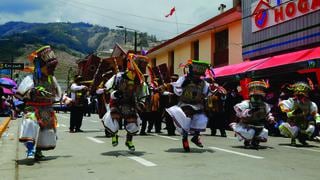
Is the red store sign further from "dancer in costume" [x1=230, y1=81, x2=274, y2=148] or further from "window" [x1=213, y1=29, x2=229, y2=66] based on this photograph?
"dancer in costume" [x1=230, y1=81, x2=274, y2=148]

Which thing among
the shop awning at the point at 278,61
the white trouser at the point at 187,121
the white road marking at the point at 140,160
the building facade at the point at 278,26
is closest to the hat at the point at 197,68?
the white trouser at the point at 187,121

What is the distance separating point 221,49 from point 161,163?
20.4m

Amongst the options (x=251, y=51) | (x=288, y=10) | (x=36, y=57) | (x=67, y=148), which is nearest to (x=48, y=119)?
(x=36, y=57)

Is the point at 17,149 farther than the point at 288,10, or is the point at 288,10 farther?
the point at 288,10

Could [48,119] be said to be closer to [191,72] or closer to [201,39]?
[191,72]

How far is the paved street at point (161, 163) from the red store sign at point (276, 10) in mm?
9203

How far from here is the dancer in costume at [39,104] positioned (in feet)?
28.7

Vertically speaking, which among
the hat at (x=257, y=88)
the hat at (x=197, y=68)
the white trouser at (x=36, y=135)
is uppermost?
the hat at (x=197, y=68)

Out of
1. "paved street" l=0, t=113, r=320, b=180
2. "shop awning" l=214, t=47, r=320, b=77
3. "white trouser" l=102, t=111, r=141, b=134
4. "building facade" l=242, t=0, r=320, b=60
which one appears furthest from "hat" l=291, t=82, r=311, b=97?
"building facade" l=242, t=0, r=320, b=60

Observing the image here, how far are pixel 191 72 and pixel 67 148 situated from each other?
3362 mm

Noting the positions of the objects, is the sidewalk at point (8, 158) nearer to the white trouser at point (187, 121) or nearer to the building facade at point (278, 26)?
the white trouser at point (187, 121)

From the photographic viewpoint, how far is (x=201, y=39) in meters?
31.1

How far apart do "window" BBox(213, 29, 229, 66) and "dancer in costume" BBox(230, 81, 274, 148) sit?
1579cm

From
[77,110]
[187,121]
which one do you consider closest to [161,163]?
[187,121]
